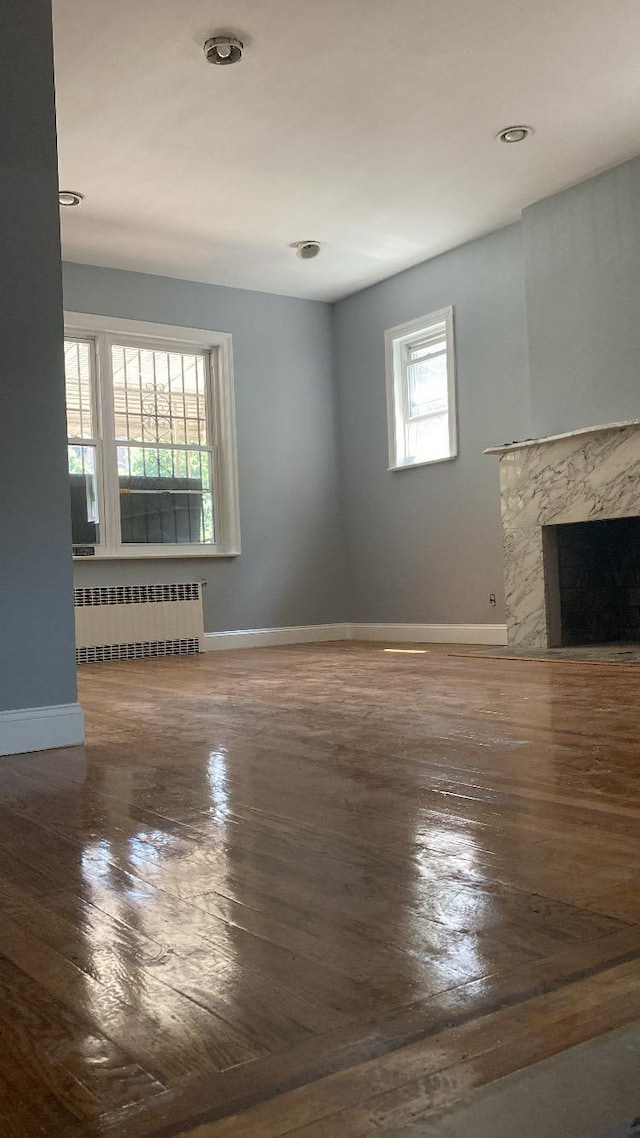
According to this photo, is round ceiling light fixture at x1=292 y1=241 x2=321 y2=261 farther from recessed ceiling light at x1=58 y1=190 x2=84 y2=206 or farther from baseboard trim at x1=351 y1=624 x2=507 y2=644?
baseboard trim at x1=351 y1=624 x2=507 y2=644

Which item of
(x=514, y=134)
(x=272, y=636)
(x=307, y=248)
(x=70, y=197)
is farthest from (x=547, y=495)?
(x=70, y=197)

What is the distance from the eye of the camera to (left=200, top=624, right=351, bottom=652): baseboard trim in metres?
7.61

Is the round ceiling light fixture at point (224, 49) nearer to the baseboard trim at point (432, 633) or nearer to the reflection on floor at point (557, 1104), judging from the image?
the baseboard trim at point (432, 633)

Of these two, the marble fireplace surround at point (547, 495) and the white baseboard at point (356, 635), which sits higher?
the marble fireplace surround at point (547, 495)

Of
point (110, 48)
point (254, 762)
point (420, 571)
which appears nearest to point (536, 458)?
point (420, 571)

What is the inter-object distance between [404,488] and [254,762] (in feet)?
17.2

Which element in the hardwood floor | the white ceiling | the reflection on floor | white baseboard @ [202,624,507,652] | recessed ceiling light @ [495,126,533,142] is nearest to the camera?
the reflection on floor

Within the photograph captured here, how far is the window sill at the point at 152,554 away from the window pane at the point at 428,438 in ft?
5.34

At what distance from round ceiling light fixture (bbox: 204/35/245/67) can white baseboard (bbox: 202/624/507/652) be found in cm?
399

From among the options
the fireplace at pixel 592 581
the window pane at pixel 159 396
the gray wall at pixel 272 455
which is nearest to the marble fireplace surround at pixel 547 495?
the fireplace at pixel 592 581

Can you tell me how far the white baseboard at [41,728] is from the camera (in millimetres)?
3047

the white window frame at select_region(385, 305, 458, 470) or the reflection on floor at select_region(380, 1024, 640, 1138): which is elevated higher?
the white window frame at select_region(385, 305, 458, 470)

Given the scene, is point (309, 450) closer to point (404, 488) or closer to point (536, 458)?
point (404, 488)

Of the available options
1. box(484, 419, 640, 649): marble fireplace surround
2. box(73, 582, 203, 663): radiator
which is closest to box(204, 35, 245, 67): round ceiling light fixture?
box(484, 419, 640, 649): marble fireplace surround
